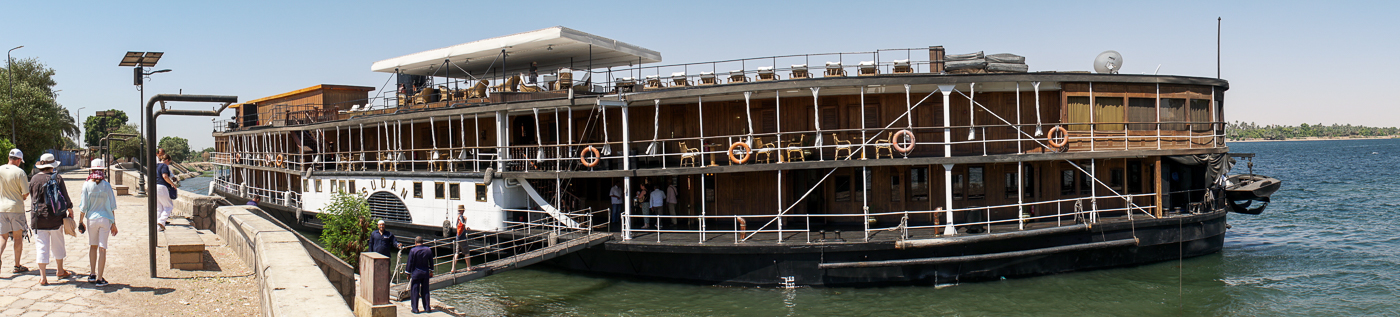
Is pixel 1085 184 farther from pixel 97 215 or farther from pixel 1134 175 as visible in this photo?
pixel 97 215

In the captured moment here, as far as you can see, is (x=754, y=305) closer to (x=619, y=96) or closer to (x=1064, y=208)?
(x=619, y=96)

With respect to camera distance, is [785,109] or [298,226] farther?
[298,226]

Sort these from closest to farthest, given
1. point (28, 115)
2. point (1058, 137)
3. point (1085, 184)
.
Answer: point (1058, 137) → point (1085, 184) → point (28, 115)

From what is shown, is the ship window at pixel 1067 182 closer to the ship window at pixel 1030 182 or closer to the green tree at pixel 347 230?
the ship window at pixel 1030 182

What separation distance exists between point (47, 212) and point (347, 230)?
9113mm

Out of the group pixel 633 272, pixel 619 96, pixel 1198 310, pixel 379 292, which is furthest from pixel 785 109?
pixel 379 292

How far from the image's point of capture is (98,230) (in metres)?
8.68

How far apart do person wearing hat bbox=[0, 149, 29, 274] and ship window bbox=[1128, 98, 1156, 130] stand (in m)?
18.9

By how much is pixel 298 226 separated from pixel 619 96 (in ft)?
51.5

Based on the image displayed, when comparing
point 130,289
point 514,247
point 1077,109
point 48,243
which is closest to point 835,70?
point 1077,109

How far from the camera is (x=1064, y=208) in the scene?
60.3 feet

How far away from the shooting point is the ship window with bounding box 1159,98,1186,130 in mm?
17812

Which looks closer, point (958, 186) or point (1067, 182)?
point (958, 186)

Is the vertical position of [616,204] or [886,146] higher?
[886,146]
